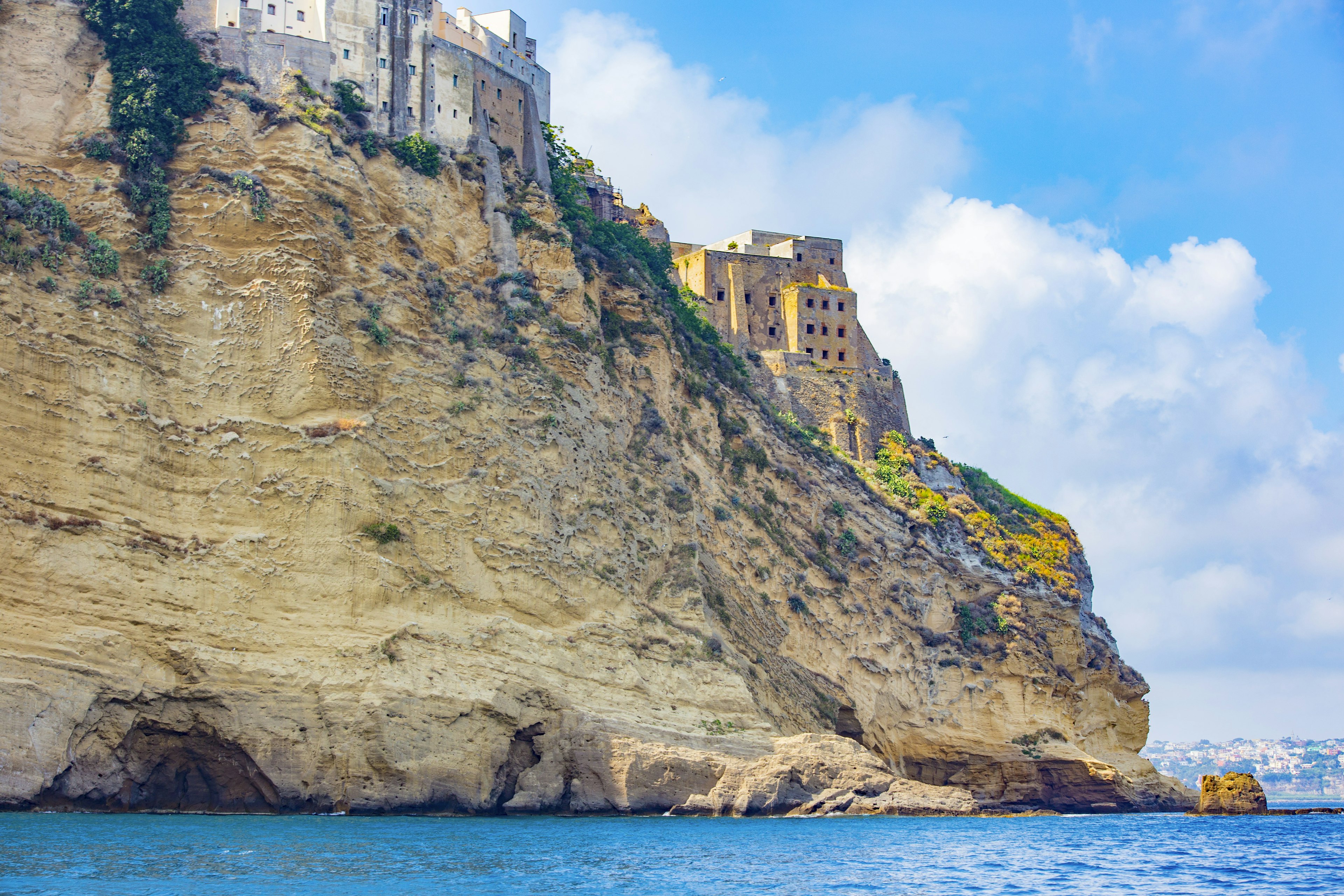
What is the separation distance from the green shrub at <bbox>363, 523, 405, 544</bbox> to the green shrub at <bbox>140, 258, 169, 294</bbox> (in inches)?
313

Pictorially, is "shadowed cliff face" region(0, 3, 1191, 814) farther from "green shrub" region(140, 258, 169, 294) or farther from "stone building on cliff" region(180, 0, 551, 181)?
→ "stone building on cliff" region(180, 0, 551, 181)

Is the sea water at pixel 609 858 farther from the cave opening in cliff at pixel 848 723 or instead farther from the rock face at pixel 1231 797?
the rock face at pixel 1231 797

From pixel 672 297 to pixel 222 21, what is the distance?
56.5 feet

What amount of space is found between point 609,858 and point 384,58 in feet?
79.8

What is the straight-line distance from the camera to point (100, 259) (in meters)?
34.0

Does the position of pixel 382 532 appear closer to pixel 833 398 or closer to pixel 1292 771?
pixel 833 398

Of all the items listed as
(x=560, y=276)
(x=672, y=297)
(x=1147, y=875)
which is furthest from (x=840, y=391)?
(x=1147, y=875)

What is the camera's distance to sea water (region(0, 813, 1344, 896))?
22578 mm

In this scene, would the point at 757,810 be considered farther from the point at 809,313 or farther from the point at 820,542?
the point at 809,313

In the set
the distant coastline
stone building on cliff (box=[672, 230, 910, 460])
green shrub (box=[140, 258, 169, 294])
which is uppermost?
stone building on cliff (box=[672, 230, 910, 460])

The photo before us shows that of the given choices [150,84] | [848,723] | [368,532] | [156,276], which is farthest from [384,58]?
[848,723]

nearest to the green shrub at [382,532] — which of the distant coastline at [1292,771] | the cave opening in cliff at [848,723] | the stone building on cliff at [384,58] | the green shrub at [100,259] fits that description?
the green shrub at [100,259]

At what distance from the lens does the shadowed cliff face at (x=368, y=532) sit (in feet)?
99.1

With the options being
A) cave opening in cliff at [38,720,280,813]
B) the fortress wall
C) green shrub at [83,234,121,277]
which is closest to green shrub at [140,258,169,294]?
green shrub at [83,234,121,277]
